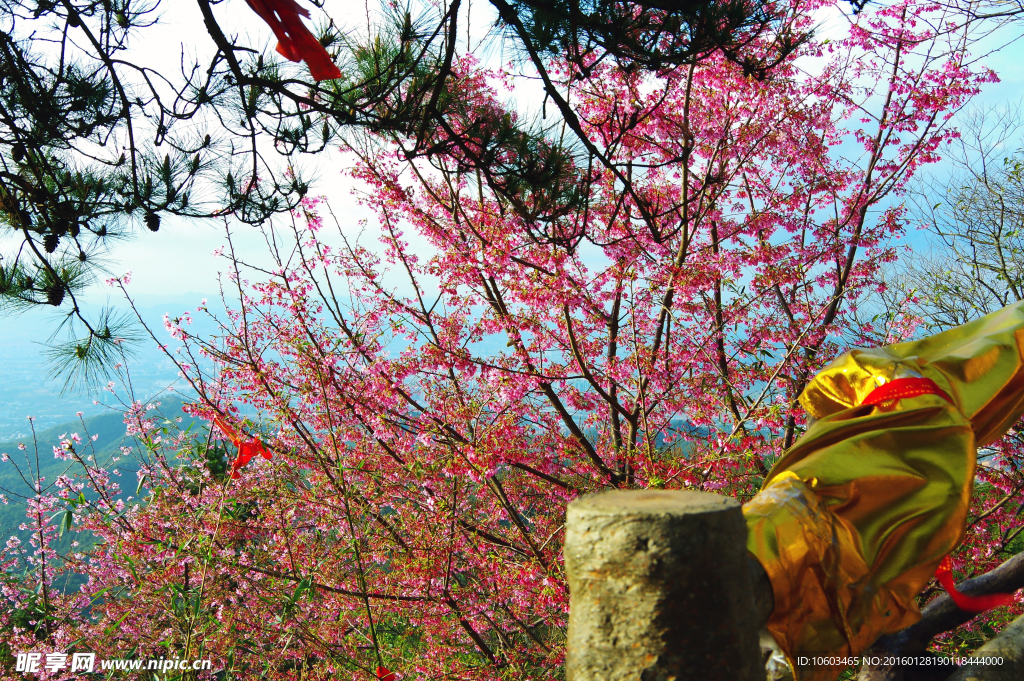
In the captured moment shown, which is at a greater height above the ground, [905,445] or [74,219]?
[74,219]

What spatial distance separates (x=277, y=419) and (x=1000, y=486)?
5.99 meters

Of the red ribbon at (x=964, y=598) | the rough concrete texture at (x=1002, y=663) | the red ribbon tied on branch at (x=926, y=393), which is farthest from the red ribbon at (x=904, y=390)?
the rough concrete texture at (x=1002, y=663)

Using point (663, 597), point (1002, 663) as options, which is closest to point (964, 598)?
point (1002, 663)

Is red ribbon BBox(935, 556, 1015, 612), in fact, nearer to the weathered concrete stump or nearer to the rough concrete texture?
the rough concrete texture

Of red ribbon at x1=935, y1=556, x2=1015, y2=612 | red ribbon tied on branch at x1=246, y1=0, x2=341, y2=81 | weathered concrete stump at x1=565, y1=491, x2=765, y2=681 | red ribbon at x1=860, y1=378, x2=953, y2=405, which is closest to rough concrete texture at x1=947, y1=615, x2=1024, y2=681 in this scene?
red ribbon at x1=935, y1=556, x2=1015, y2=612

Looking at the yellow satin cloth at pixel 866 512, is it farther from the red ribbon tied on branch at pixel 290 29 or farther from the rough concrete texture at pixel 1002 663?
the red ribbon tied on branch at pixel 290 29

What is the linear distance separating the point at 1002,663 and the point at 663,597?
1.14 m

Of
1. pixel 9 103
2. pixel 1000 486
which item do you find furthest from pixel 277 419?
pixel 1000 486

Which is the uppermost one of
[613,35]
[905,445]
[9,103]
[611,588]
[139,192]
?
[9,103]

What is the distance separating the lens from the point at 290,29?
2.00m

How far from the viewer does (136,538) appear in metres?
4.13

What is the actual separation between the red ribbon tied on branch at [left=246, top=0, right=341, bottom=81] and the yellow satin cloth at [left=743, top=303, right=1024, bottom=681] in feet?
6.54

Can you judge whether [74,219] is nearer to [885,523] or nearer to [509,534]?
[509,534]

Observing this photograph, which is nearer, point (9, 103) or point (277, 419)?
point (9, 103)
